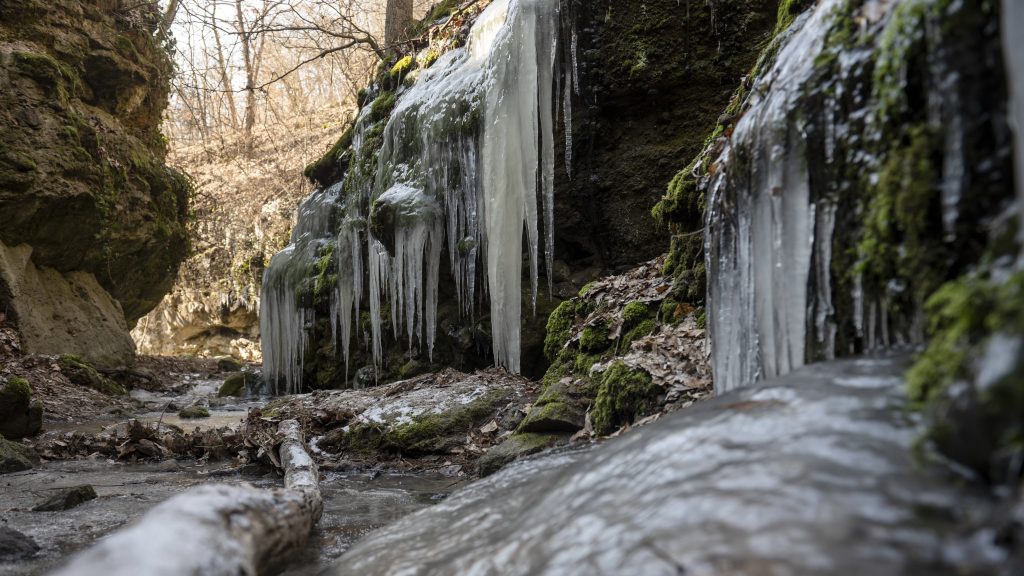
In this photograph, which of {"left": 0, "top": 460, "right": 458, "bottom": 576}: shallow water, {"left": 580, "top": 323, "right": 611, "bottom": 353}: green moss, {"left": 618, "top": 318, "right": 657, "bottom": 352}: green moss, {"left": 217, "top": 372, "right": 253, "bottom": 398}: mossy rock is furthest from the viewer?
{"left": 217, "top": 372, "right": 253, "bottom": 398}: mossy rock

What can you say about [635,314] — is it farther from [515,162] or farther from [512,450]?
[515,162]

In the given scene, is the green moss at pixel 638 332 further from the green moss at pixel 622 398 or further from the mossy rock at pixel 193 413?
the mossy rock at pixel 193 413

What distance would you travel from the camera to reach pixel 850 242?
178 cm

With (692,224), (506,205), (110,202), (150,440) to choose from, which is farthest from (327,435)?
(110,202)

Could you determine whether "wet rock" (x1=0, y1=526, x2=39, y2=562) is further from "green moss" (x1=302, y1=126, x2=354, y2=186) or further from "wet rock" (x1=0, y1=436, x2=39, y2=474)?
"green moss" (x1=302, y1=126, x2=354, y2=186)

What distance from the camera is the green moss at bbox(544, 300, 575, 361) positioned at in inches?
208

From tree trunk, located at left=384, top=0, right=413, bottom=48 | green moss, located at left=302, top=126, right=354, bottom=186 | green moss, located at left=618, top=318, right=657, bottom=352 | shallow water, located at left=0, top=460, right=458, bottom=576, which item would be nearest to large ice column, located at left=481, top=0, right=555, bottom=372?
green moss, located at left=618, top=318, right=657, bottom=352

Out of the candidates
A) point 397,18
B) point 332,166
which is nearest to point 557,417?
point 332,166

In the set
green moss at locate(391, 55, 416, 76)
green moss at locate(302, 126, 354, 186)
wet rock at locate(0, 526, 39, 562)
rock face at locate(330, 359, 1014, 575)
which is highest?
green moss at locate(391, 55, 416, 76)

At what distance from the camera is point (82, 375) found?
908 centimetres

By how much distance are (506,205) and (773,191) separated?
13.7 ft

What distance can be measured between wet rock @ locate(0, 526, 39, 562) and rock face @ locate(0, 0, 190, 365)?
8201 mm

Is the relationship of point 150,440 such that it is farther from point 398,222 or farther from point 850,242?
point 850,242

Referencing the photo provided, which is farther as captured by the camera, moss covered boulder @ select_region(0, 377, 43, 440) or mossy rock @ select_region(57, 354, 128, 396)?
mossy rock @ select_region(57, 354, 128, 396)
